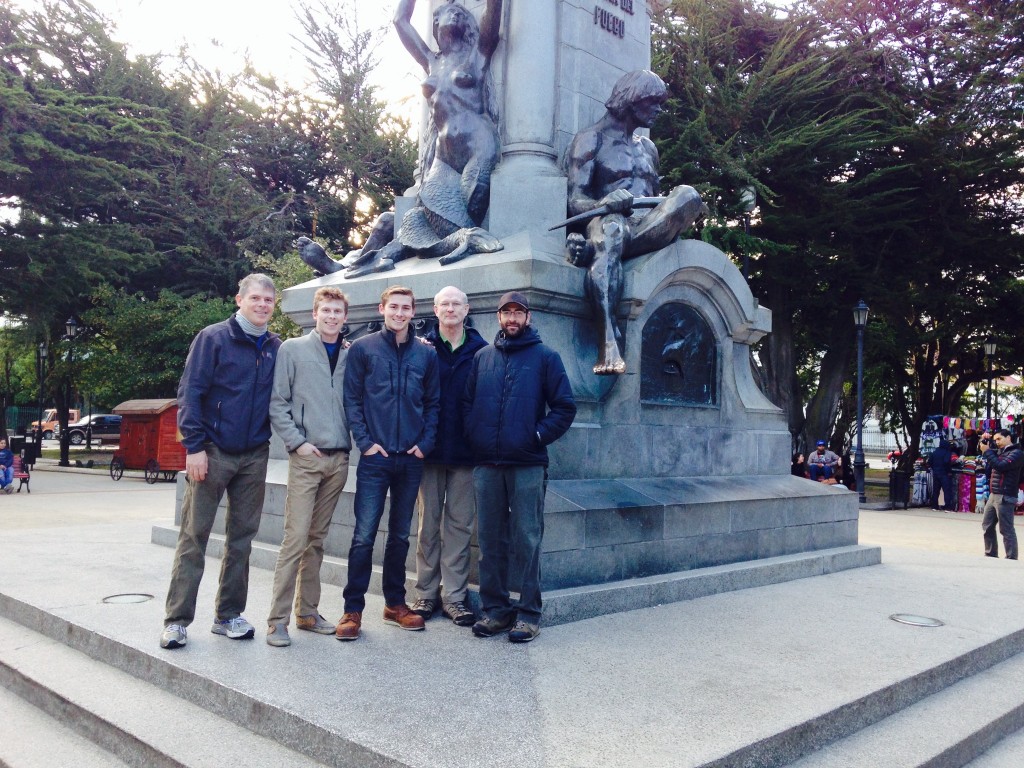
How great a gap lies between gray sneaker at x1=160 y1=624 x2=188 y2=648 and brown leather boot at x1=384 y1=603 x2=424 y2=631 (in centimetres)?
115

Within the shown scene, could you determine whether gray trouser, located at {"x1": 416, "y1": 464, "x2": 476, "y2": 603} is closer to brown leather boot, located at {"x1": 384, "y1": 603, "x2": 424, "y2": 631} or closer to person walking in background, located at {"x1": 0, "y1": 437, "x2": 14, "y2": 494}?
brown leather boot, located at {"x1": 384, "y1": 603, "x2": 424, "y2": 631}

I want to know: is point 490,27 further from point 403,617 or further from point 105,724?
point 105,724

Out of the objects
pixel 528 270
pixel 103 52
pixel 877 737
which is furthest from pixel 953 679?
pixel 103 52

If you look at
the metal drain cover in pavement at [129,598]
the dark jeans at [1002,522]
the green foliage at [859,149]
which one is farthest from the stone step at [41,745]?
the green foliage at [859,149]

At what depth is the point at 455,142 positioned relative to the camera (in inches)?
310

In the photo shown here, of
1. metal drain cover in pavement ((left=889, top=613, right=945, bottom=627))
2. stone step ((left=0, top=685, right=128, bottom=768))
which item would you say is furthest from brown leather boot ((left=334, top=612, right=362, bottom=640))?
metal drain cover in pavement ((left=889, top=613, right=945, bottom=627))

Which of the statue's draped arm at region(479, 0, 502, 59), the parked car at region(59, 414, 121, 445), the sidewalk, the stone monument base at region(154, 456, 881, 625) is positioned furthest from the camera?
the parked car at region(59, 414, 121, 445)

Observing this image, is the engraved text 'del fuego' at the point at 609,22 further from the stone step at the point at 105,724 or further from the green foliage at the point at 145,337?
the green foliage at the point at 145,337

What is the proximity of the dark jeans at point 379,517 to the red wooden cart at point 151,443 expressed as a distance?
19480 mm

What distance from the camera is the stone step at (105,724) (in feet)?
12.2

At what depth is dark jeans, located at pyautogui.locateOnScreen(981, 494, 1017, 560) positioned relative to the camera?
11.2 meters

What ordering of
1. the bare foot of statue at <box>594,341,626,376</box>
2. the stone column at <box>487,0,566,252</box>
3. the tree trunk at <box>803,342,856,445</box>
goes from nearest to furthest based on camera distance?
the bare foot of statue at <box>594,341,626,376</box> < the stone column at <box>487,0,566,252</box> < the tree trunk at <box>803,342,856,445</box>

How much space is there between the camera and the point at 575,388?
6.92m

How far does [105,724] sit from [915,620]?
4.96 m
